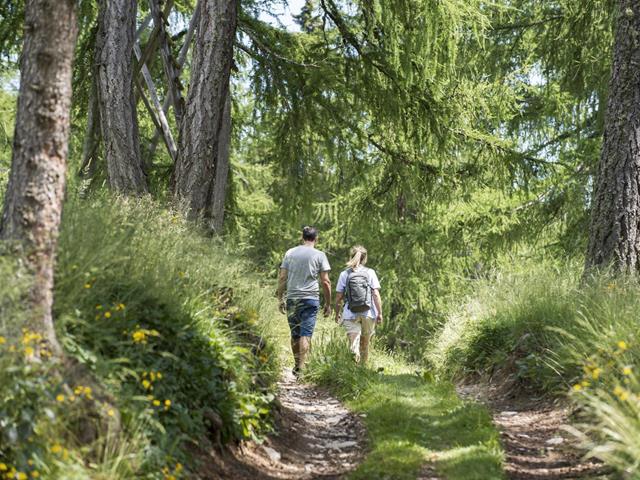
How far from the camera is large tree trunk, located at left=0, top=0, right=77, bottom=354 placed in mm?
4820

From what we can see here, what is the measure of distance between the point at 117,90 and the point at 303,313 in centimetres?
366

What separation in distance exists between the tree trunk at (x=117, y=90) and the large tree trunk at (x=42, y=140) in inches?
214

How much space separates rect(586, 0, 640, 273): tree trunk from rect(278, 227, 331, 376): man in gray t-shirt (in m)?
3.35

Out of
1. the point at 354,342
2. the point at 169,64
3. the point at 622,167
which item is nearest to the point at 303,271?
the point at 354,342

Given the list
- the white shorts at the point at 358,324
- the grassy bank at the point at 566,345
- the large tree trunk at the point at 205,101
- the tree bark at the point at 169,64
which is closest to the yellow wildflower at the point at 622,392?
the grassy bank at the point at 566,345

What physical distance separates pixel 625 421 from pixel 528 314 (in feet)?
18.5

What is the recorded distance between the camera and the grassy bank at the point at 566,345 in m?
5.23

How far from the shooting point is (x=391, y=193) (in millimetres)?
14172

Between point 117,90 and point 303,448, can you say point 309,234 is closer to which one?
point 117,90

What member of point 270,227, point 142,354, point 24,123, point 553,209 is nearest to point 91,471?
point 142,354

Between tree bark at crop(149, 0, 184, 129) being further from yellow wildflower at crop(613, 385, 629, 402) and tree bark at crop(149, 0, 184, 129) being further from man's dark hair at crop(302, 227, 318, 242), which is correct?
yellow wildflower at crop(613, 385, 629, 402)

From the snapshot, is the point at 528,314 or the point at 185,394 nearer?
the point at 185,394

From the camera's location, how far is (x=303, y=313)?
33.8 ft

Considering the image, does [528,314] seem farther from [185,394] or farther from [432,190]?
[185,394]
